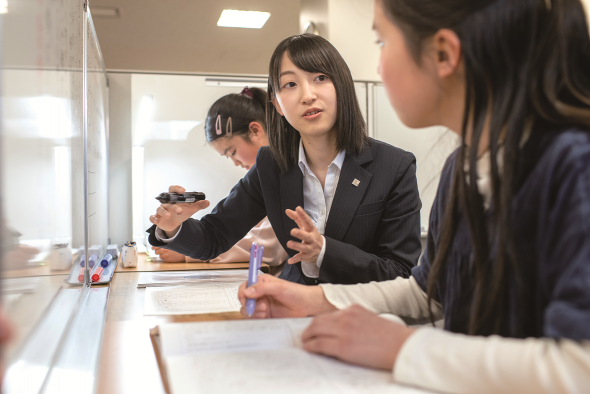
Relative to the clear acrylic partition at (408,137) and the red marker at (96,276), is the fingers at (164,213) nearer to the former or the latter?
the red marker at (96,276)

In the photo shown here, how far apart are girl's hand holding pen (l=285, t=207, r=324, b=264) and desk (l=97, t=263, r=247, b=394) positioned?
0.20m

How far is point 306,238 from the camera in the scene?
1008 millimetres

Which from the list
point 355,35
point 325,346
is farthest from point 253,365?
point 355,35

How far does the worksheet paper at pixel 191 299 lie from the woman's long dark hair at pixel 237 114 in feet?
3.18

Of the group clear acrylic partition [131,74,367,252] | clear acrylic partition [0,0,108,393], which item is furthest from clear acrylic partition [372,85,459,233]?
clear acrylic partition [0,0,108,393]

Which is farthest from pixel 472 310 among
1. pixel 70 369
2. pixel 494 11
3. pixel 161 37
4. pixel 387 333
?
pixel 161 37

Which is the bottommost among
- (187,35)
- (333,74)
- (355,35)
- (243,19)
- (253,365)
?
(253,365)

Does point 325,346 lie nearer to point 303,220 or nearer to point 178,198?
point 303,220

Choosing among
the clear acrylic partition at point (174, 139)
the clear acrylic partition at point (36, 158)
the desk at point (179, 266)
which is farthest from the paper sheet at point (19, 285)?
the clear acrylic partition at point (174, 139)

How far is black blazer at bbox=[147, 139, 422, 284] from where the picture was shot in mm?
1116

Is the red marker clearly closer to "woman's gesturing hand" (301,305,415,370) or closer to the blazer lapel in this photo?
the blazer lapel

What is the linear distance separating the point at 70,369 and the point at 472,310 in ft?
1.76

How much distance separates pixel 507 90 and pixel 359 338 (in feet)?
1.15

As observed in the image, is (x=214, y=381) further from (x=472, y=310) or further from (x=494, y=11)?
(x=494, y=11)
